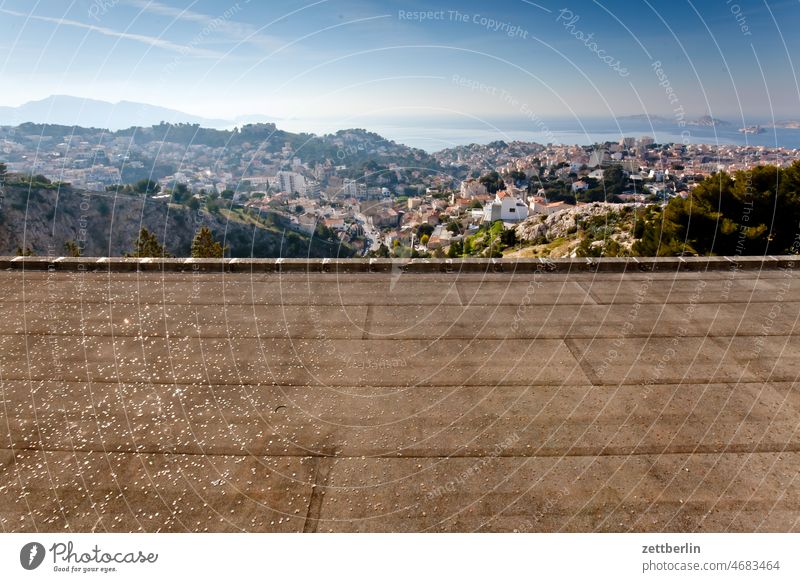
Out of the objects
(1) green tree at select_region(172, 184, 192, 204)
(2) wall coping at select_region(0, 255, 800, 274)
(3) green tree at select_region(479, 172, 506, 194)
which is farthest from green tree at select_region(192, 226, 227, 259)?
(1) green tree at select_region(172, 184, 192, 204)

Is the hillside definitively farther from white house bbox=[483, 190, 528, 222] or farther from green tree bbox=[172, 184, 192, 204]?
white house bbox=[483, 190, 528, 222]

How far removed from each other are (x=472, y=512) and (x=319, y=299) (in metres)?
5.72

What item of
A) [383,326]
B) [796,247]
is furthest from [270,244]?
[383,326]

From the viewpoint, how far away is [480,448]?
5.25m

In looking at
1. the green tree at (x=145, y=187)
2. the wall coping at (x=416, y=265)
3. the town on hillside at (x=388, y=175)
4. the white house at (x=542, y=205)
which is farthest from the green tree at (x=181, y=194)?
the wall coping at (x=416, y=265)

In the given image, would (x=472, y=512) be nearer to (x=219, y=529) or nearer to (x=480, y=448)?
(x=480, y=448)

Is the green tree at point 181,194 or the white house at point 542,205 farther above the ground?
the white house at point 542,205
